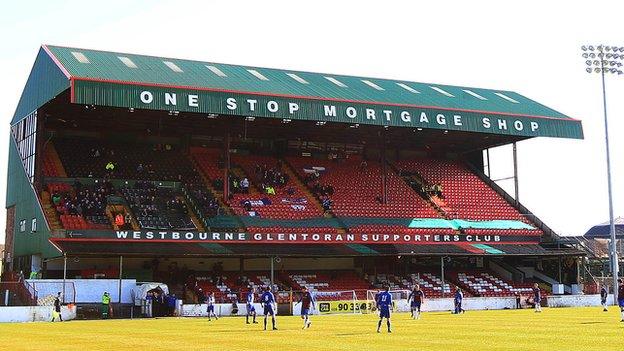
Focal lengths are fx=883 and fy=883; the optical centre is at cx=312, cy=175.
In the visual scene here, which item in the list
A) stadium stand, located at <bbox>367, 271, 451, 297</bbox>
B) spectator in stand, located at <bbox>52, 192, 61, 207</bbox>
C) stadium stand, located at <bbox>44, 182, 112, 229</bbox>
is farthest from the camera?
stadium stand, located at <bbox>367, 271, 451, 297</bbox>

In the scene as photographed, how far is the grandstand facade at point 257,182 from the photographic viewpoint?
190ft

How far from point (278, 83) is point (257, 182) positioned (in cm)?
838

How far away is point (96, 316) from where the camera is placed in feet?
172

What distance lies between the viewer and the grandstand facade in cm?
5784

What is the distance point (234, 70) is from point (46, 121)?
47.8 ft

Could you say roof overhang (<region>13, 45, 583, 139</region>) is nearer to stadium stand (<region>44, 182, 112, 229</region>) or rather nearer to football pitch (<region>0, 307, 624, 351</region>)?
stadium stand (<region>44, 182, 112, 229</region>)

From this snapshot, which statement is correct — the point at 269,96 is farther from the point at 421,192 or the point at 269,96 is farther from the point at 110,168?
the point at 421,192

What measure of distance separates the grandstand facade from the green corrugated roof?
26 centimetres

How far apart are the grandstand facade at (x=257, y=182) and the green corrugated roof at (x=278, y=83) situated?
0.26 metres

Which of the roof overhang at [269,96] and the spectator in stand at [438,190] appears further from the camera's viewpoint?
the spectator in stand at [438,190]

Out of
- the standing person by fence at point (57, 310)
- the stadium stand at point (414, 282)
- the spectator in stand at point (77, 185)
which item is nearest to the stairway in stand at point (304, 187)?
the stadium stand at point (414, 282)

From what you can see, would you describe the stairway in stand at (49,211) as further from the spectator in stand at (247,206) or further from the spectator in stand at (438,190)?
the spectator in stand at (438,190)

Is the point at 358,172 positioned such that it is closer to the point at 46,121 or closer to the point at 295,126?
the point at 295,126

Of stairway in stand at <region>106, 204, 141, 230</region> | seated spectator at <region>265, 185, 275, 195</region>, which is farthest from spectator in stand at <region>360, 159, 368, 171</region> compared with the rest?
stairway in stand at <region>106, 204, 141, 230</region>
